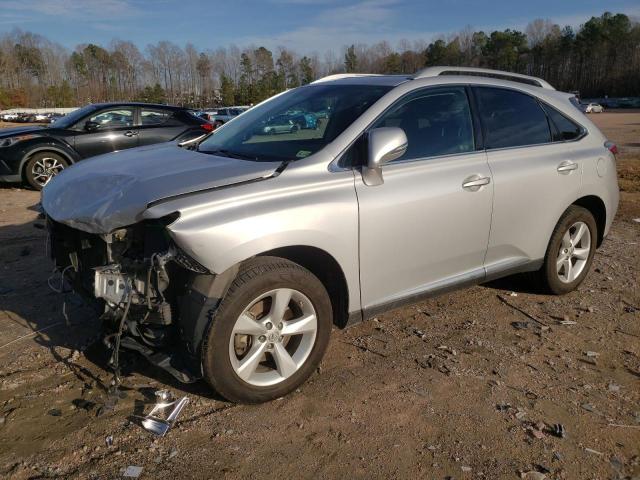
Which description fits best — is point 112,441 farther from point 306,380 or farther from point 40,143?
point 40,143

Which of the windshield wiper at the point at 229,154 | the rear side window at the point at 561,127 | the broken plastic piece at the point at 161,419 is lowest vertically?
the broken plastic piece at the point at 161,419

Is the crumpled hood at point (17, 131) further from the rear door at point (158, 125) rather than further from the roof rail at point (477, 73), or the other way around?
the roof rail at point (477, 73)

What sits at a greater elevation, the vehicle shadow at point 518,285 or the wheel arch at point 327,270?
the wheel arch at point 327,270

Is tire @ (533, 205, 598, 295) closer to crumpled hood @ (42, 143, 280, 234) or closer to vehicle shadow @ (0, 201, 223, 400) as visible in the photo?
crumpled hood @ (42, 143, 280, 234)

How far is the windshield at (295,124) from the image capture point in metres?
3.47

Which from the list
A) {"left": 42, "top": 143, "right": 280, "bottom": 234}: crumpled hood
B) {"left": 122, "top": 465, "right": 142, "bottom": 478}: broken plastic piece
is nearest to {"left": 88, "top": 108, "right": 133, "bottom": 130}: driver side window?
{"left": 42, "top": 143, "right": 280, "bottom": 234}: crumpled hood

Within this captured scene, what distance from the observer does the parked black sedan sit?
9305mm

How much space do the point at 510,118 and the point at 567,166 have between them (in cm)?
63

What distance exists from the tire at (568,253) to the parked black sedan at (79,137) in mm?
6794

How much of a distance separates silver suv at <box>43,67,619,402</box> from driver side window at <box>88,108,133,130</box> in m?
6.24

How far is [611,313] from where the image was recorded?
174 inches

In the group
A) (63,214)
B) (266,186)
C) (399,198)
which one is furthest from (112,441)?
(399,198)

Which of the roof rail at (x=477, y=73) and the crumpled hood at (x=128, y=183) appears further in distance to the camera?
the roof rail at (x=477, y=73)

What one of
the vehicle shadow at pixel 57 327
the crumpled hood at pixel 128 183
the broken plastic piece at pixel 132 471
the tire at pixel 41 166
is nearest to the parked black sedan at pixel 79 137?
the tire at pixel 41 166
